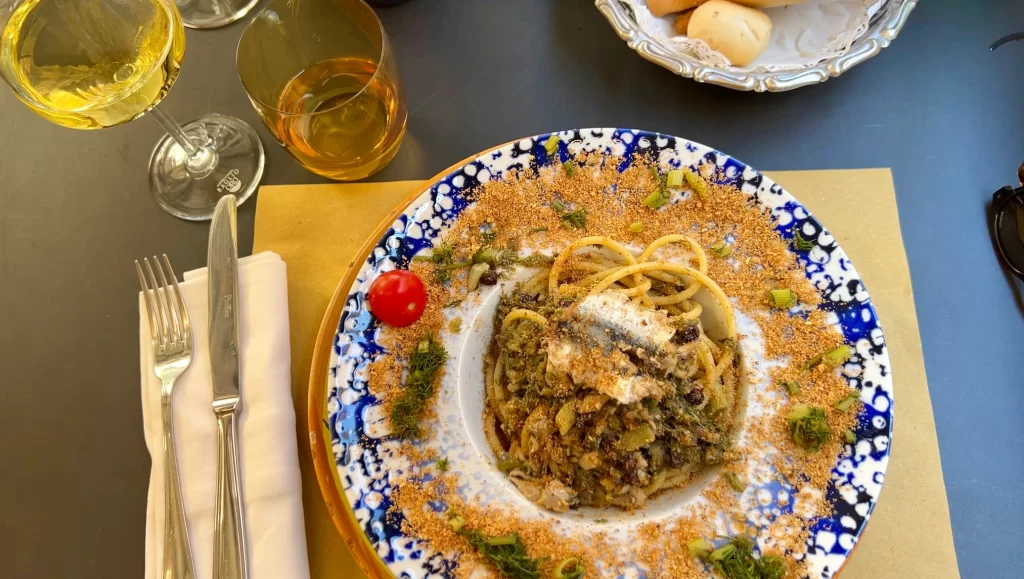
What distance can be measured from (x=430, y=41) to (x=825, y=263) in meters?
1.68

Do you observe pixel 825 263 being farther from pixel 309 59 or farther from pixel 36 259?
pixel 36 259

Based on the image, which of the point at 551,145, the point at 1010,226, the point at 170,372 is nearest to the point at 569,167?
the point at 551,145

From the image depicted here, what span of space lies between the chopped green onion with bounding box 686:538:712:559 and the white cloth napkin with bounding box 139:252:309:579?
0.99m

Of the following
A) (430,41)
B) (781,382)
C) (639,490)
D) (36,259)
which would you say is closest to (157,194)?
(36,259)

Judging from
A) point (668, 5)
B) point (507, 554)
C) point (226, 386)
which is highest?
point (668, 5)

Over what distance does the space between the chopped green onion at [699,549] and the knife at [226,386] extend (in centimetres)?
109

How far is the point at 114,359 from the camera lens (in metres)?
1.98

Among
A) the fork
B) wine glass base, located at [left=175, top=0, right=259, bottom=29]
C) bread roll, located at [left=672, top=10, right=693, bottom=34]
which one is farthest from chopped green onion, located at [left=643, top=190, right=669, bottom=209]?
wine glass base, located at [left=175, top=0, right=259, bottom=29]

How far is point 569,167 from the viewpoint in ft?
5.61

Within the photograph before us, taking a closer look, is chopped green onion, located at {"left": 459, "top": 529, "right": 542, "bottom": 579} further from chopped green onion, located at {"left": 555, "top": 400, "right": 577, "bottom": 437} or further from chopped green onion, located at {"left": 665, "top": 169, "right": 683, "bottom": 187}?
chopped green onion, located at {"left": 665, "top": 169, "right": 683, "bottom": 187}

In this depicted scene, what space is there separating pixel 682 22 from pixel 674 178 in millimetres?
838

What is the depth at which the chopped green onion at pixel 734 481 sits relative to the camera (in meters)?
1.42

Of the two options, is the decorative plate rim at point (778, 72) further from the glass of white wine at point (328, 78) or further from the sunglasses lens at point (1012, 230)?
the glass of white wine at point (328, 78)

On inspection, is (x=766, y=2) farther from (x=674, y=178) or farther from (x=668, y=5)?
(x=674, y=178)
